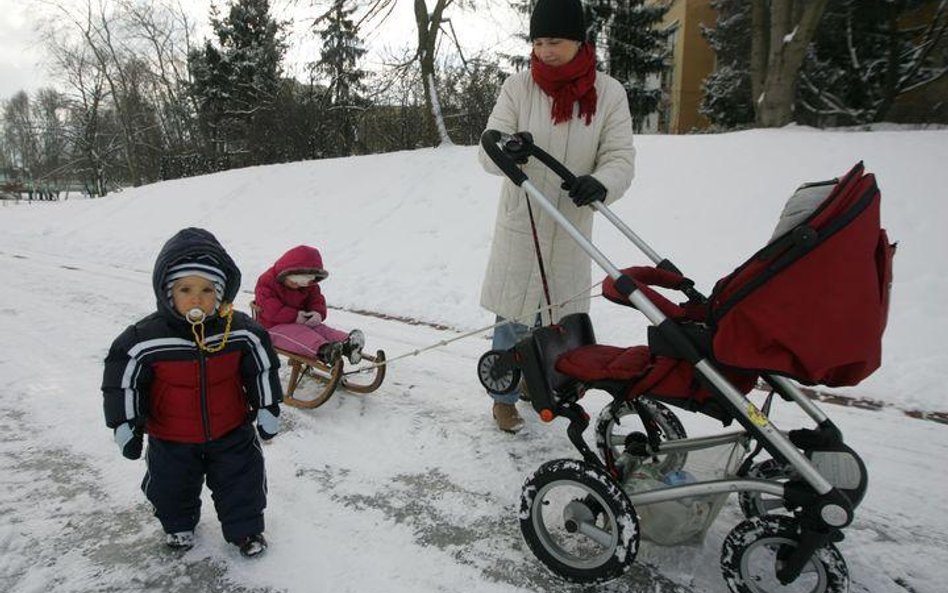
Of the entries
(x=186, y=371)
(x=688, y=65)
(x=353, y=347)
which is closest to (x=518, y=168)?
(x=186, y=371)

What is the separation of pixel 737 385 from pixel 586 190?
3.13 feet

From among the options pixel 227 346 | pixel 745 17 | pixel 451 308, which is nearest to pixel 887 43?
pixel 745 17

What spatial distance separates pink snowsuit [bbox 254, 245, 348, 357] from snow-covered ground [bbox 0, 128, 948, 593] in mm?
452

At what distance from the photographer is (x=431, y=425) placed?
340 cm

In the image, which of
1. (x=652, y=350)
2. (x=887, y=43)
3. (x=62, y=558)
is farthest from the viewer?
(x=887, y=43)

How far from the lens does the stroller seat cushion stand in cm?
212

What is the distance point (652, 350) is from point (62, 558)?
97.1 inches

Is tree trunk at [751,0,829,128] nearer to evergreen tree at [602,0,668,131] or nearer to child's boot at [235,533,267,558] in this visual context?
evergreen tree at [602,0,668,131]

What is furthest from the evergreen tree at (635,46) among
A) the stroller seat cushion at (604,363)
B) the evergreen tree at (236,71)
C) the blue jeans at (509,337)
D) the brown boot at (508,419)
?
the stroller seat cushion at (604,363)

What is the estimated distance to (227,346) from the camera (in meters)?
2.21

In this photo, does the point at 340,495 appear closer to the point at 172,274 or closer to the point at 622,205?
the point at 172,274

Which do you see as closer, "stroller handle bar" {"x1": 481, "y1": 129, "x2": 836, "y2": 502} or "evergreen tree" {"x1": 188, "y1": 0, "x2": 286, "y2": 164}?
"stroller handle bar" {"x1": 481, "y1": 129, "x2": 836, "y2": 502}

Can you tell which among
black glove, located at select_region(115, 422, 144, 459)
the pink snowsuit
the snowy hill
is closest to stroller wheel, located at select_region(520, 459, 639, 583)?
black glove, located at select_region(115, 422, 144, 459)

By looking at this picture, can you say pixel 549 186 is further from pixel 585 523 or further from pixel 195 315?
pixel 195 315
